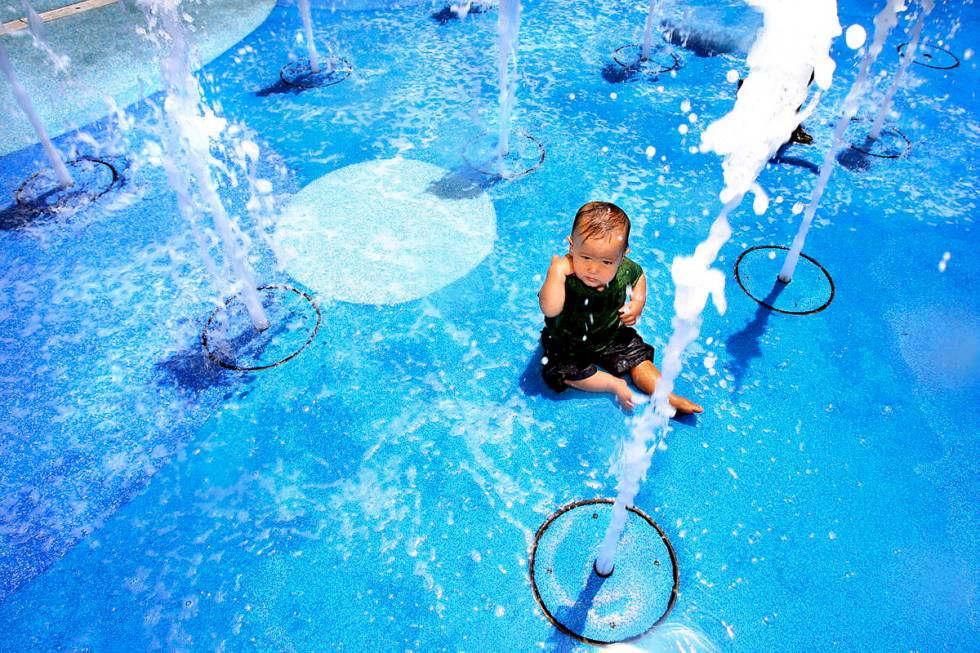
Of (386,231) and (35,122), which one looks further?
(35,122)

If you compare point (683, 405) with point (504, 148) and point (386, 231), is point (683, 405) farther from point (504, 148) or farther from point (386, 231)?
point (504, 148)

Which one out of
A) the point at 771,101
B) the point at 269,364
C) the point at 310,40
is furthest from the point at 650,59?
the point at 269,364

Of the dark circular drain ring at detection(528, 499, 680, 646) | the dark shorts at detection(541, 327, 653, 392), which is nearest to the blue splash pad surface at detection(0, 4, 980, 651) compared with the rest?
the dark circular drain ring at detection(528, 499, 680, 646)

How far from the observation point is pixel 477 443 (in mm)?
2889

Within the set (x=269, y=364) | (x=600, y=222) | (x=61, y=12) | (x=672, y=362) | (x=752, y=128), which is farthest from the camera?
(x=61, y=12)

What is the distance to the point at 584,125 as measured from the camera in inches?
196

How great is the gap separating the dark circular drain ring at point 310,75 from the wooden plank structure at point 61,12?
128 inches

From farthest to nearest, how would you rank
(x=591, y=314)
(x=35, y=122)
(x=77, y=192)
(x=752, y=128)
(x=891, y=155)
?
(x=752, y=128) < (x=891, y=155) < (x=77, y=192) < (x=35, y=122) < (x=591, y=314)

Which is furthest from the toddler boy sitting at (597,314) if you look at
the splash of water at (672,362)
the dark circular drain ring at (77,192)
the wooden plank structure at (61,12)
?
the wooden plank structure at (61,12)

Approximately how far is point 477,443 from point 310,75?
14.6 ft

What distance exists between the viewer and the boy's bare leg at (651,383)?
2.89 meters

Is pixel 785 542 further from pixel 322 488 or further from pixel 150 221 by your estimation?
pixel 150 221

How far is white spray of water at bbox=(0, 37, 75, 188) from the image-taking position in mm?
4004

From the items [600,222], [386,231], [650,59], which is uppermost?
[600,222]
